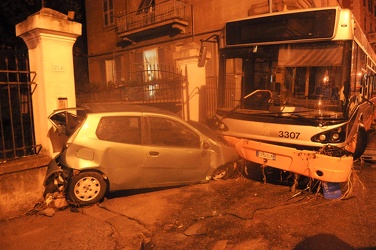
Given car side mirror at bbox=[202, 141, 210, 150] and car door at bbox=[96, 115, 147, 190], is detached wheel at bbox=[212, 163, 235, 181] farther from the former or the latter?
car door at bbox=[96, 115, 147, 190]

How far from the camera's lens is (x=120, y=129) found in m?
5.14

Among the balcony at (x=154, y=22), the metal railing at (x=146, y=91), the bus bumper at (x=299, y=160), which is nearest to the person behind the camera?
the bus bumper at (x=299, y=160)

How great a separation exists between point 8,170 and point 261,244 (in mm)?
3772

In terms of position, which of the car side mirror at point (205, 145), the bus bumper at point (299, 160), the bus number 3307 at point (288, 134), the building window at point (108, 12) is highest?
the building window at point (108, 12)

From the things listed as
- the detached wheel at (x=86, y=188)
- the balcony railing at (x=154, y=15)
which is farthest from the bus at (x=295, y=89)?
the balcony railing at (x=154, y=15)

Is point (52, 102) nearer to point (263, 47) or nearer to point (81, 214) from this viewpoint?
point (81, 214)

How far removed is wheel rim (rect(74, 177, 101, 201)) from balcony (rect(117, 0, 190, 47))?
11231 mm

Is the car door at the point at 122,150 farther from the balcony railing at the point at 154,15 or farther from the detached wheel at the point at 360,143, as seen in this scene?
the balcony railing at the point at 154,15

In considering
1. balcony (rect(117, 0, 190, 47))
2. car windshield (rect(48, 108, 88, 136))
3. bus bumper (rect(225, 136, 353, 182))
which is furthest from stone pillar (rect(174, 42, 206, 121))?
balcony (rect(117, 0, 190, 47))

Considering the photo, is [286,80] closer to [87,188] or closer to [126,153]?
[126,153]

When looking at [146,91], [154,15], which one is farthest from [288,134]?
[154,15]

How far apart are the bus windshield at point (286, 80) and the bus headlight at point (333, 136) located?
218 mm

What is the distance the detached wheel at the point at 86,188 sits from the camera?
15.8 feet

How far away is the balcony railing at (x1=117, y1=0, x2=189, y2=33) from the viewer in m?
14.9
